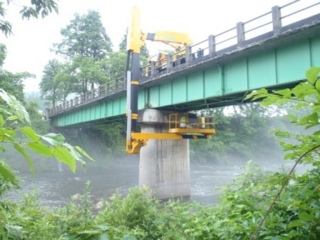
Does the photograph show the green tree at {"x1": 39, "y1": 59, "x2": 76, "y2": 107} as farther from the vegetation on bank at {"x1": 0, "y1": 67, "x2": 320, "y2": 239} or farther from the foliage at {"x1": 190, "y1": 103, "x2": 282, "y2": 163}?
the vegetation on bank at {"x1": 0, "y1": 67, "x2": 320, "y2": 239}

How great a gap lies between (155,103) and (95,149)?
101 ft

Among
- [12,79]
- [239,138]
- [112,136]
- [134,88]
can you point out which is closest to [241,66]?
[134,88]

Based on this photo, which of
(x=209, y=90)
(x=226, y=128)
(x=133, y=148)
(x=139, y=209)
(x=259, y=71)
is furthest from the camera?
(x=226, y=128)

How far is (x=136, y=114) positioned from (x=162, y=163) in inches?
168

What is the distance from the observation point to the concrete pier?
1981 centimetres

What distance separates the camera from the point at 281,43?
11180 mm

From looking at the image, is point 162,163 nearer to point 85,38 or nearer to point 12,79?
point 12,79

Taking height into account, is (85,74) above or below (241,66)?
above

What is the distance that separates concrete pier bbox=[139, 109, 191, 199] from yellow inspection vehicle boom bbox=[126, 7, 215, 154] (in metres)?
0.70

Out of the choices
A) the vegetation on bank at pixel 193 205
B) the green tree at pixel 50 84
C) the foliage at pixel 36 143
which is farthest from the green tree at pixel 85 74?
the foliage at pixel 36 143

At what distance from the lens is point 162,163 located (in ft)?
66.7

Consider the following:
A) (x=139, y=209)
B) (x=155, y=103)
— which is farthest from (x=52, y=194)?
(x=139, y=209)

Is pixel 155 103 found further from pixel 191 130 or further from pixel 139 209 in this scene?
pixel 139 209

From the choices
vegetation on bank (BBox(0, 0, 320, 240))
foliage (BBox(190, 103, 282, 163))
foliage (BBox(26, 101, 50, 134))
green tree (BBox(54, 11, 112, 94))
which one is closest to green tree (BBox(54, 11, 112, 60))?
green tree (BBox(54, 11, 112, 94))
